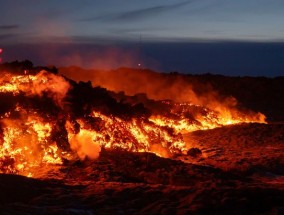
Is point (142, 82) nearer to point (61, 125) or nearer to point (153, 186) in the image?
point (61, 125)

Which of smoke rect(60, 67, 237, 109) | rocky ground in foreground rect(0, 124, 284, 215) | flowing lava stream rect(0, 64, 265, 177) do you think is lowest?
rocky ground in foreground rect(0, 124, 284, 215)

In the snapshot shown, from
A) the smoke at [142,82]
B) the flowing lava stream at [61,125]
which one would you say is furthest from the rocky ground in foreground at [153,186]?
the smoke at [142,82]

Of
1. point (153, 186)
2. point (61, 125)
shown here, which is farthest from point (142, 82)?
point (153, 186)

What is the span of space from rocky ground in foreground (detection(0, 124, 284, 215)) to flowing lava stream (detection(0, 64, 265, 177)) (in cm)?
71

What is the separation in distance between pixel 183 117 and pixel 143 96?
3669 mm

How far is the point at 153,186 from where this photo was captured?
28.6 ft

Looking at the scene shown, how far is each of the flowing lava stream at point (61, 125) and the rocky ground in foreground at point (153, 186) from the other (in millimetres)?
712

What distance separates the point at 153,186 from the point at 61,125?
5.15 meters

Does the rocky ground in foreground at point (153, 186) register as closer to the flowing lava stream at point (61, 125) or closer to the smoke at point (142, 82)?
the flowing lava stream at point (61, 125)

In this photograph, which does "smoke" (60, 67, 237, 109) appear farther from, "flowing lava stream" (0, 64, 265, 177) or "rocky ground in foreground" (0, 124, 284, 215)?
"rocky ground in foreground" (0, 124, 284, 215)

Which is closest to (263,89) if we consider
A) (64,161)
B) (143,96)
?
(143,96)

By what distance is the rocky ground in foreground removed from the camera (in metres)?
7.47

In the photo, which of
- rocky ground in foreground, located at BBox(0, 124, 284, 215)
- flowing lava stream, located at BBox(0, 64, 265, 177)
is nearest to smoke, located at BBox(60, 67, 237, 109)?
flowing lava stream, located at BBox(0, 64, 265, 177)

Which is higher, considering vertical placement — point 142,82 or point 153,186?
point 142,82
